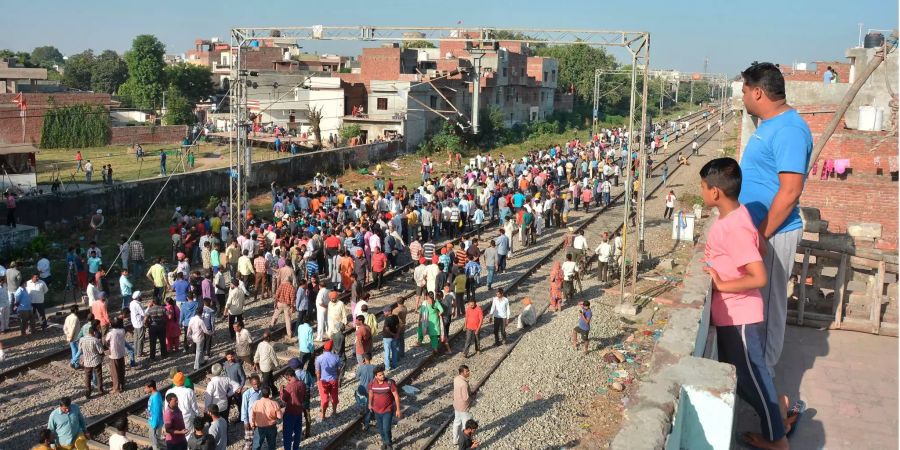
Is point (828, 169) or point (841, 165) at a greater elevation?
point (841, 165)

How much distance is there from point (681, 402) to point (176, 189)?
27.7m

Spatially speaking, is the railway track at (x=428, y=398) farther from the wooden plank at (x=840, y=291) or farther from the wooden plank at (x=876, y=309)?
the wooden plank at (x=876, y=309)

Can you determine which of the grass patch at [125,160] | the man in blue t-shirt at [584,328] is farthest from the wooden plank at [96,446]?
the grass patch at [125,160]

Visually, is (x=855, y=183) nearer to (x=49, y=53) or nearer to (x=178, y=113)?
(x=178, y=113)

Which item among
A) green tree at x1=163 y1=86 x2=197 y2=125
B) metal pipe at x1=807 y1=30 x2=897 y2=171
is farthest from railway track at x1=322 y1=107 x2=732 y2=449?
green tree at x1=163 y1=86 x2=197 y2=125

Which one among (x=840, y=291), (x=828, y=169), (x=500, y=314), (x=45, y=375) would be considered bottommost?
(x=45, y=375)

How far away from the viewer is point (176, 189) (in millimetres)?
28578

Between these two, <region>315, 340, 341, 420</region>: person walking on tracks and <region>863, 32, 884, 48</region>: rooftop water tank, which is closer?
<region>315, 340, 341, 420</region>: person walking on tracks

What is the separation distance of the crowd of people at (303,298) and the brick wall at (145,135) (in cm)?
2399

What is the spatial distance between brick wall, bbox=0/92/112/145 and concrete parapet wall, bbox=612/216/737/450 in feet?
152

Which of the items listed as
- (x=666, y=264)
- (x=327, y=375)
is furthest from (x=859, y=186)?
(x=327, y=375)

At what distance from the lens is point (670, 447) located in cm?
310

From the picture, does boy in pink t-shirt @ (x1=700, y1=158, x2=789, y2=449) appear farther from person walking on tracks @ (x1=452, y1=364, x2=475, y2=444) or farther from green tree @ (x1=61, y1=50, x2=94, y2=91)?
green tree @ (x1=61, y1=50, x2=94, y2=91)

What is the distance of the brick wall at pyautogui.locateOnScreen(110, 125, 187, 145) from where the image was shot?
46594 mm
